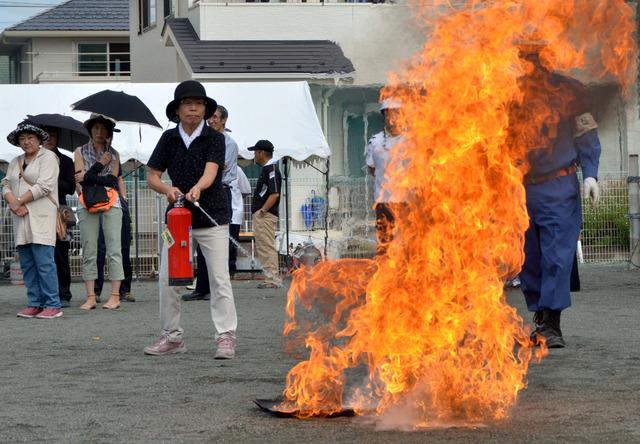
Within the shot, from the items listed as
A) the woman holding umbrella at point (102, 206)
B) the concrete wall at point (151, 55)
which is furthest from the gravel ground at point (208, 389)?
the concrete wall at point (151, 55)

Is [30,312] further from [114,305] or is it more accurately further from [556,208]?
[556,208]

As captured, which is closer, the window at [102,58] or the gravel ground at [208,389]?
the gravel ground at [208,389]

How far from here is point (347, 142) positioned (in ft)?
86.5

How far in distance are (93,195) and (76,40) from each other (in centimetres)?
3748

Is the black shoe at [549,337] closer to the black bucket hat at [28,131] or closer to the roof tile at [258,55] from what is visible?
the black bucket hat at [28,131]

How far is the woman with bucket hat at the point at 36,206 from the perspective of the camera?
40.9 feet

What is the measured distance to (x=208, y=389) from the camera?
7.61 meters

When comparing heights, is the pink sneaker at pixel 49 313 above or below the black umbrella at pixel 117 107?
below

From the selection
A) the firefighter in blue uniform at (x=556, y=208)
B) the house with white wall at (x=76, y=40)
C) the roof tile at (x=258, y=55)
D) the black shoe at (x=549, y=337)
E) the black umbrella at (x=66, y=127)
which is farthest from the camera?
the house with white wall at (x=76, y=40)

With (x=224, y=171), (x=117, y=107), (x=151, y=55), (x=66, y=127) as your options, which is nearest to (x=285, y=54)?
(x=151, y=55)

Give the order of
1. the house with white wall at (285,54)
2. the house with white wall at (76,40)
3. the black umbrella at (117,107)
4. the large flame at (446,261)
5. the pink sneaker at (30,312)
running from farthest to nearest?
1. the house with white wall at (76,40)
2. the house with white wall at (285,54)
3. the black umbrella at (117,107)
4. the pink sneaker at (30,312)
5. the large flame at (446,261)

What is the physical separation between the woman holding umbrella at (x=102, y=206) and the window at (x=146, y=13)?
23953mm

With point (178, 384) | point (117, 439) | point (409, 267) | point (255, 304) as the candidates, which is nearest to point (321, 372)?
point (409, 267)

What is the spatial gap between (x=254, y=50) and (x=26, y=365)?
853 inches
